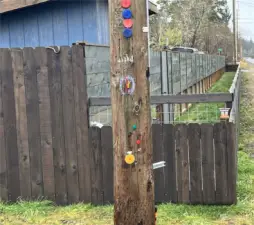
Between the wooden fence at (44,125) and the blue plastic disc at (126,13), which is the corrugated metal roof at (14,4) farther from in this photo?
the blue plastic disc at (126,13)

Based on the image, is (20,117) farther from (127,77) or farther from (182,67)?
(182,67)

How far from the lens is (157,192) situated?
5.82 meters

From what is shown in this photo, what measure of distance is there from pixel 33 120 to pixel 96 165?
996mm

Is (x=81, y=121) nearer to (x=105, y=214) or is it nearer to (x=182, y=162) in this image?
(x=105, y=214)

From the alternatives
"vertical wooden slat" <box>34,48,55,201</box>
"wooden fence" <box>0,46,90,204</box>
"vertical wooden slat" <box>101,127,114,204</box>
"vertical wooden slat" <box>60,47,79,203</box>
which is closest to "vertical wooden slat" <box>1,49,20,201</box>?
"wooden fence" <box>0,46,90,204</box>

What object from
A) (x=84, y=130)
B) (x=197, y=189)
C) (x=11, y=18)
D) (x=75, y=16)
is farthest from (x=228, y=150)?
(x=11, y=18)

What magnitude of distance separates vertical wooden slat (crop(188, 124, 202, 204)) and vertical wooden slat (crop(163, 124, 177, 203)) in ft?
0.70

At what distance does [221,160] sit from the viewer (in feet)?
18.4

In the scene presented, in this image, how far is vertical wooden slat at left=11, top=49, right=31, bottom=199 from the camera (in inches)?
228

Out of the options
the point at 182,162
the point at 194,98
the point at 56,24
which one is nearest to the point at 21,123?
the point at 182,162

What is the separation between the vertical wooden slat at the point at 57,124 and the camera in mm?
5719

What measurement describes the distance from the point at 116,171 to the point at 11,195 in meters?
2.84

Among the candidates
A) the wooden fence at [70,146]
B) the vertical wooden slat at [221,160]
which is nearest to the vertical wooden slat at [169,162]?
the wooden fence at [70,146]

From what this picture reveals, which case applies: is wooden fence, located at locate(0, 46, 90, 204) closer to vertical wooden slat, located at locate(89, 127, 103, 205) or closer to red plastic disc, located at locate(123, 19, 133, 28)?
vertical wooden slat, located at locate(89, 127, 103, 205)
